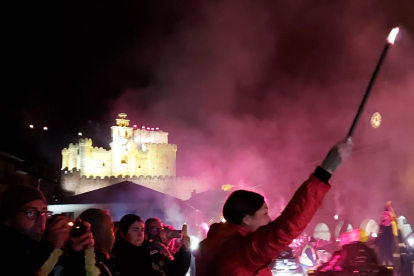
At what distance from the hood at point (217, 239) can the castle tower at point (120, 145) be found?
5020 centimetres

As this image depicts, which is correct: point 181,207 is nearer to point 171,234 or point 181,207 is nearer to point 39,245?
point 171,234

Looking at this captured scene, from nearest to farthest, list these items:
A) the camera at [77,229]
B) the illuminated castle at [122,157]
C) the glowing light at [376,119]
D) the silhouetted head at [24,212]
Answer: the silhouetted head at [24,212] → the camera at [77,229] → the glowing light at [376,119] → the illuminated castle at [122,157]

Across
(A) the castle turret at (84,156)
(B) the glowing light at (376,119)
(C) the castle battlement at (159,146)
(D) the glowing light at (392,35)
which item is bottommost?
(D) the glowing light at (392,35)

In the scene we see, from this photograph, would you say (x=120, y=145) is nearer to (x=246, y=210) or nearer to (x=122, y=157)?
(x=122, y=157)

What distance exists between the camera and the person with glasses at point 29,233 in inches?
94.7

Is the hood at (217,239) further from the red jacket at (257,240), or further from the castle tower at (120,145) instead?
the castle tower at (120,145)

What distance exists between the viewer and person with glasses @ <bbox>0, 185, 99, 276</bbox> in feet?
7.89

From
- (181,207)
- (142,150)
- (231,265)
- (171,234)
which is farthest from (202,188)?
(231,265)

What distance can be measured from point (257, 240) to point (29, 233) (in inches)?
61.8

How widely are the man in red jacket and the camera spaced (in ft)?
3.60

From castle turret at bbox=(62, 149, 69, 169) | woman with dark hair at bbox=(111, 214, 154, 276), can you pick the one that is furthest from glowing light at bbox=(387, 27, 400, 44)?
castle turret at bbox=(62, 149, 69, 169)

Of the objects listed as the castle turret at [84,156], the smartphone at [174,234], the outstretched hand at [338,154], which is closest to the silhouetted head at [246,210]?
the outstretched hand at [338,154]

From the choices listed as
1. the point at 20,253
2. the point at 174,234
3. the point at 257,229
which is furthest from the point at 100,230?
the point at 257,229

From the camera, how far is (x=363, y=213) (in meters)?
21.5
